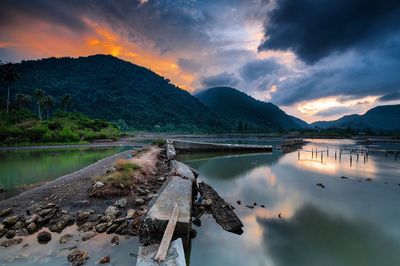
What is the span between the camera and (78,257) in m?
4.85

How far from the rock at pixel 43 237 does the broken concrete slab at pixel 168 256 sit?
2.98 metres

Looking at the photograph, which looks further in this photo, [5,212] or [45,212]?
[5,212]

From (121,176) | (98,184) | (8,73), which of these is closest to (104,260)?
(98,184)

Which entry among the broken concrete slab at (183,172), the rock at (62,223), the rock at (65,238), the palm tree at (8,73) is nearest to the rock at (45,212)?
the rock at (62,223)

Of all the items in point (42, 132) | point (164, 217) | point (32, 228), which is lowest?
point (32, 228)

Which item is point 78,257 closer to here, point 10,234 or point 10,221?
point 10,234

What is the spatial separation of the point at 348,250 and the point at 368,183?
38.2 ft

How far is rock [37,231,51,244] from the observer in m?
5.62

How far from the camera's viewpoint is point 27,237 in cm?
581

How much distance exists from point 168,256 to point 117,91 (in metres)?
131

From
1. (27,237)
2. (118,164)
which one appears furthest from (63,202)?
(118,164)

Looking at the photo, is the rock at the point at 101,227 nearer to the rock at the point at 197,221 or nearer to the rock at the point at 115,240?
the rock at the point at 115,240

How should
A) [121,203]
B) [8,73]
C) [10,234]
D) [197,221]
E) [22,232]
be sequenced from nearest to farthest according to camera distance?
1. [10,234]
2. [22,232]
3. [197,221]
4. [121,203]
5. [8,73]

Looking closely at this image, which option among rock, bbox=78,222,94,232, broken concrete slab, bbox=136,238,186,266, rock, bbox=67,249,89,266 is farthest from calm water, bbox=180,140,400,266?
rock, bbox=78,222,94,232
